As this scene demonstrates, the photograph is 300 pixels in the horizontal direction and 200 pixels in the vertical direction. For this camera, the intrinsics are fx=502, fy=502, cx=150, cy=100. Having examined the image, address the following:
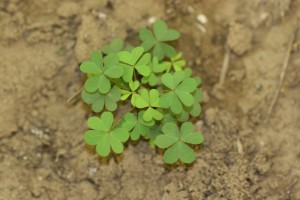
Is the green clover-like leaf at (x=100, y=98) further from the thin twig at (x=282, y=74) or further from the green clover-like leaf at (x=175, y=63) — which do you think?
the thin twig at (x=282, y=74)

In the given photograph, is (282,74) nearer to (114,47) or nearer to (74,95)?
(114,47)

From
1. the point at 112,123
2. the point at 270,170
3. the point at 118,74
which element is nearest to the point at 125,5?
the point at 118,74

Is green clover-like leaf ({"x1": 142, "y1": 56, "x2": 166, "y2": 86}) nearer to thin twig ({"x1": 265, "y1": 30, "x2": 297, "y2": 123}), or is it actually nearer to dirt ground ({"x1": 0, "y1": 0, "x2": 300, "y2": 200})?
dirt ground ({"x1": 0, "y1": 0, "x2": 300, "y2": 200})

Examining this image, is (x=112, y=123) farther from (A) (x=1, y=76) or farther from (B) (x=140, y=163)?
(A) (x=1, y=76)

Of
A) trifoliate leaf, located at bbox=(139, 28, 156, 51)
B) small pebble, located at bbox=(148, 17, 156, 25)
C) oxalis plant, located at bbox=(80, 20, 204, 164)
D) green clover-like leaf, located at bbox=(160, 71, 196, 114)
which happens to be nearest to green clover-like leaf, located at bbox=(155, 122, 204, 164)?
oxalis plant, located at bbox=(80, 20, 204, 164)

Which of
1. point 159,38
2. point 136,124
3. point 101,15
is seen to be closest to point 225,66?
point 159,38

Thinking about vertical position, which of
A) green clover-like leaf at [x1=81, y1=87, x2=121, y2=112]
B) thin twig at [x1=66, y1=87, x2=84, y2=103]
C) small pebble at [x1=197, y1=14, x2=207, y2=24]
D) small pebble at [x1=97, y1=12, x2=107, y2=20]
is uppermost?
small pebble at [x1=197, y1=14, x2=207, y2=24]
